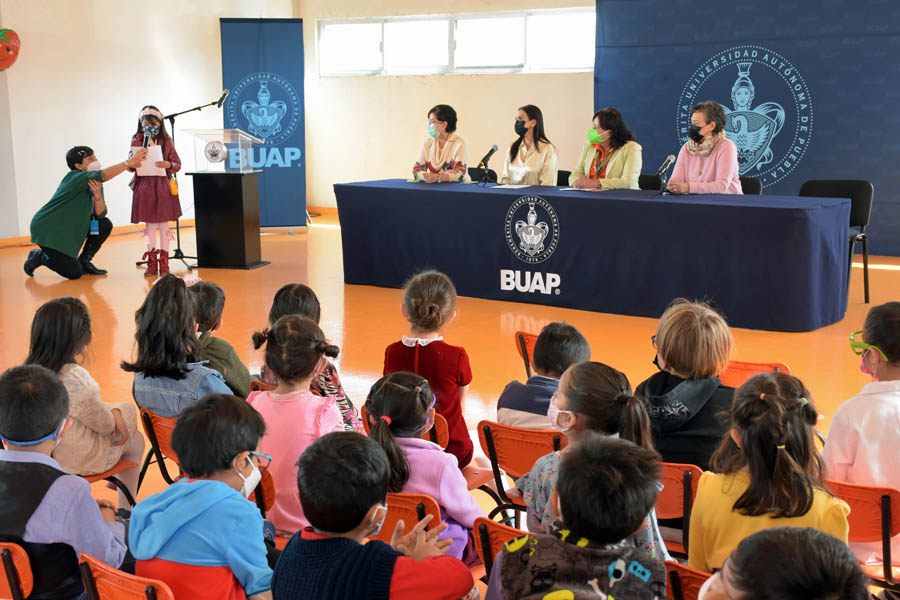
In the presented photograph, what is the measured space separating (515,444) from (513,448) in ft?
0.07

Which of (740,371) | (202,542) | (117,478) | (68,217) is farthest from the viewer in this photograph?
(68,217)

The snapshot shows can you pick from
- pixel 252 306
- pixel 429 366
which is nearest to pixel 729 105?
pixel 252 306

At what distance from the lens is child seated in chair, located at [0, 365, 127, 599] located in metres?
1.85

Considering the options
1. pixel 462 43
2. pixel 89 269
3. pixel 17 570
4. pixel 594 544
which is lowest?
pixel 89 269

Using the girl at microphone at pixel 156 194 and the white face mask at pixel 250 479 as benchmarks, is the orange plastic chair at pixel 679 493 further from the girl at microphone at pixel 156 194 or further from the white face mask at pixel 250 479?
the girl at microphone at pixel 156 194

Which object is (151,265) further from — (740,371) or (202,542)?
(202,542)

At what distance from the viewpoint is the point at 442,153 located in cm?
728

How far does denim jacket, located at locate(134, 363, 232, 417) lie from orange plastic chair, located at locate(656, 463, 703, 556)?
139 cm

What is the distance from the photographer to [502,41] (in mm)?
10719

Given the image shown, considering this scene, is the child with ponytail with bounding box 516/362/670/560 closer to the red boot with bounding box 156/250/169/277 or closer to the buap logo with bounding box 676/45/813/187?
the red boot with bounding box 156/250/169/277

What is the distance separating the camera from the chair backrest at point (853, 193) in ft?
20.6

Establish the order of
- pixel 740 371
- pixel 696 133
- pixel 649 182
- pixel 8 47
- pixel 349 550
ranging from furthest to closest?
pixel 8 47 < pixel 649 182 < pixel 696 133 < pixel 740 371 < pixel 349 550

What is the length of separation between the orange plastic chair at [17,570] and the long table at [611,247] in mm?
4524

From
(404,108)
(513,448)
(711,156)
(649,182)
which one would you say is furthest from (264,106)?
(513,448)
